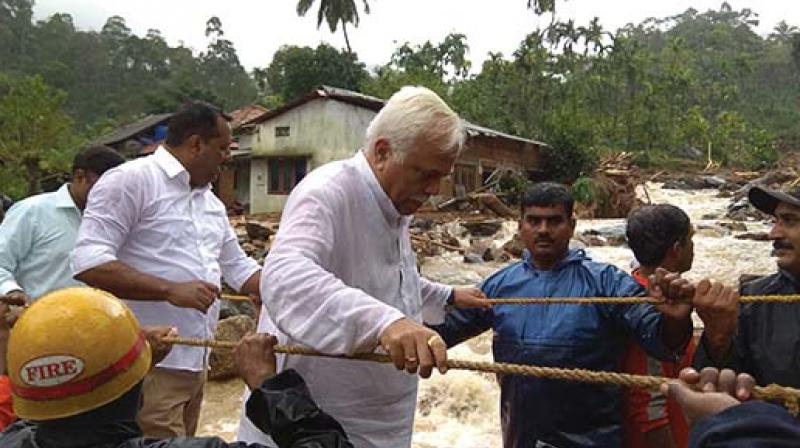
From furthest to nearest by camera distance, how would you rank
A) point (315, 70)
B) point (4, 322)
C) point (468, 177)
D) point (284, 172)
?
point (315, 70) → point (284, 172) → point (468, 177) → point (4, 322)

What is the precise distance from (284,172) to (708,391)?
2379cm

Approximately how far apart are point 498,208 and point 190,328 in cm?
1698

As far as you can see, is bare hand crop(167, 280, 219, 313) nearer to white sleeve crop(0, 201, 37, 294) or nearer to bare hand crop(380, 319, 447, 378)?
white sleeve crop(0, 201, 37, 294)

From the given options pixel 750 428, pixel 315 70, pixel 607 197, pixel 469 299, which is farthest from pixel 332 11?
pixel 750 428

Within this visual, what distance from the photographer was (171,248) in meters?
3.20

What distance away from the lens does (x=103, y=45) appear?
5853 cm

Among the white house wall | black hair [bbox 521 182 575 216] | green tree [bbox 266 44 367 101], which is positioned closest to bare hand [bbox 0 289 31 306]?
black hair [bbox 521 182 575 216]

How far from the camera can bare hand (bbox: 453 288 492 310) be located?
110 inches

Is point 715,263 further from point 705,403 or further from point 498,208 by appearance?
point 705,403

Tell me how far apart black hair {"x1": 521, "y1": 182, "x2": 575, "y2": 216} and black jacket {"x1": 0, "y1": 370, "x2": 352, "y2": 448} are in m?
1.66

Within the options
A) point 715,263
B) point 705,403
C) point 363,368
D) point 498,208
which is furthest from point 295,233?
point 498,208

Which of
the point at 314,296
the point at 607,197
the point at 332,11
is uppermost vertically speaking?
the point at 332,11

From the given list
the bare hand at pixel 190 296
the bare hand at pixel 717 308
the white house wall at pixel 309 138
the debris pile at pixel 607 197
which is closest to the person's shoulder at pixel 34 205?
the bare hand at pixel 190 296

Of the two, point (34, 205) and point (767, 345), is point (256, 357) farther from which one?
point (34, 205)
